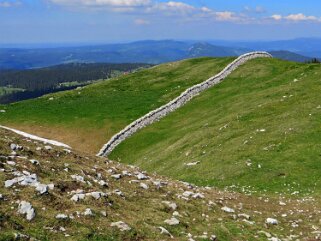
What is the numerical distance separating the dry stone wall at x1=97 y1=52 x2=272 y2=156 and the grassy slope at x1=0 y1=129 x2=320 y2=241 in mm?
29228

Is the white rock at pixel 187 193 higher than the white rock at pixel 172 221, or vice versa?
the white rock at pixel 172 221

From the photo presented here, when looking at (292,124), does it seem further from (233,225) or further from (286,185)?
(233,225)

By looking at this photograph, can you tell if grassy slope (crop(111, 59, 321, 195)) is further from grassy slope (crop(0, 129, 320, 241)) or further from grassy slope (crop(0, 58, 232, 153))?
grassy slope (crop(0, 58, 232, 153))

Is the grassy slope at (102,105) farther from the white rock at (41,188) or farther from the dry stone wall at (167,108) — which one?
the white rock at (41,188)

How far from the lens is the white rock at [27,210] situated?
49.4ft

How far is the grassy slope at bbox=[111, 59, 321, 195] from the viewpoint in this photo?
30.7 metres

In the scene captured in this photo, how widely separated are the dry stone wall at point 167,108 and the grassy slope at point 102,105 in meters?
1.86

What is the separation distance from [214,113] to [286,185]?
2850 cm

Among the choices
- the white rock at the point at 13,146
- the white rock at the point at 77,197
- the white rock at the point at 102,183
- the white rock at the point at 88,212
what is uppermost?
the white rock at the point at 13,146

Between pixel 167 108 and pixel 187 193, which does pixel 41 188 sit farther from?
pixel 167 108

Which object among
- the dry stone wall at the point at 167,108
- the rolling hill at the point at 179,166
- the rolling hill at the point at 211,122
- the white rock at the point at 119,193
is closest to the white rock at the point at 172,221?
the rolling hill at the point at 179,166

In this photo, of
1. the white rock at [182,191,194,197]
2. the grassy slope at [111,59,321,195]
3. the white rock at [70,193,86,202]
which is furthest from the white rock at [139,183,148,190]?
the grassy slope at [111,59,321,195]

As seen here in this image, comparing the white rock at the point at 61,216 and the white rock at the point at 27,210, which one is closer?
the white rock at the point at 27,210

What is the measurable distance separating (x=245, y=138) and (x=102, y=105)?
121ft
